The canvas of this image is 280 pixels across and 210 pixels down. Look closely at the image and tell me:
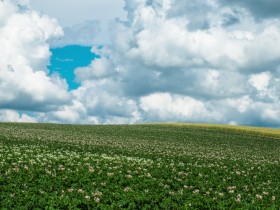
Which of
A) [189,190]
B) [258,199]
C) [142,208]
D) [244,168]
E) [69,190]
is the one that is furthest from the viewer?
[244,168]

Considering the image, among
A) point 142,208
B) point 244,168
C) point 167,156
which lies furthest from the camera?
point 167,156

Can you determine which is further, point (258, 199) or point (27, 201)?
point (258, 199)

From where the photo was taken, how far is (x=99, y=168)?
26047 millimetres

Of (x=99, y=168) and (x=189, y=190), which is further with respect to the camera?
(x=99, y=168)

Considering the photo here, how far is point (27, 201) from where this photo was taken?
676 inches

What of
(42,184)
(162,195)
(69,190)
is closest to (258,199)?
(162,195)

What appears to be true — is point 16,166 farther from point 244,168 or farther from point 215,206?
point 244,168

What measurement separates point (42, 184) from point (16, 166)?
4760 millimetres

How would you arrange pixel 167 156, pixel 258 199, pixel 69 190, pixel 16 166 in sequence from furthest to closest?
pixel 167 156
pixel 16 166
pixel 258 199
pixel 69 190

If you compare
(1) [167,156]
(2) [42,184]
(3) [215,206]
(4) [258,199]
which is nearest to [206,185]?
(4) [258,199]

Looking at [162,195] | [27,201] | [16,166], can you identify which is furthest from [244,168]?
[27,201]

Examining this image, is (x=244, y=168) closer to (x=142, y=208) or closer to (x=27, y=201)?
(x=142, y=208)

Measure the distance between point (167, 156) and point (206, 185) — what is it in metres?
14.4

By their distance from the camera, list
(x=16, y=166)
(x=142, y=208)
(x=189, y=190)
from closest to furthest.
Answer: (x=142, y=208) → (x=189, y=190) → (x=16, y=166)
